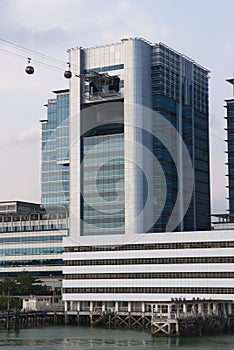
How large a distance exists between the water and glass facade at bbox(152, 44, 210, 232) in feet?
80.0

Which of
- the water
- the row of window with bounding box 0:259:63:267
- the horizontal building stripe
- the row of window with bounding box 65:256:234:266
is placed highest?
the row of window with bounding box 65:256:234:266

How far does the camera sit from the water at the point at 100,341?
6247cm

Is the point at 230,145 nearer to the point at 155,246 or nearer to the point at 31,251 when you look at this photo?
the point at 31,251

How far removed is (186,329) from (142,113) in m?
34.7

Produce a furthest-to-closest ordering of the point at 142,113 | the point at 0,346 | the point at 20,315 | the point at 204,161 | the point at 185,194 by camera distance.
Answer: the point at 204,161
the point at 185,194
the point at 142,113
the point at 20,315
the point at 0,346

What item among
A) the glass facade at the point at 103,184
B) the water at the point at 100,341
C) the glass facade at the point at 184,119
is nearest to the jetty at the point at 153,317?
the water at the point at 100,341

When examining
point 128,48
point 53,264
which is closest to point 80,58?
point 128,48

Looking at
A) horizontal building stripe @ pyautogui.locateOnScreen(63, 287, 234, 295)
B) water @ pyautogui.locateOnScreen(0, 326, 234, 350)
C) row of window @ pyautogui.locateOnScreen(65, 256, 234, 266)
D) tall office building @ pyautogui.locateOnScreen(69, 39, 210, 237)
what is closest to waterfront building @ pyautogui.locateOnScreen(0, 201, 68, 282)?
tall office building @ pyautogui.locateOnScreen(69, 39, 210, 237)

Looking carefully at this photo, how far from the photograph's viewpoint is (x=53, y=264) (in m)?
Result: 112

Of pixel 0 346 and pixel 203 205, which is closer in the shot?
pixel 0 346

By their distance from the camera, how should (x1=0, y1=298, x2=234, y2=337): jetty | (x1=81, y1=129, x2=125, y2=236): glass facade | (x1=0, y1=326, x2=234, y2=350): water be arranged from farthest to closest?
1. (x1=81, y1=129, x2=125, y2=236): glass facade
2. (x1=0, y1=298, x2=234, y2=337): jetty
3. (x1=0, y1=326, x2=234, y2=350): water

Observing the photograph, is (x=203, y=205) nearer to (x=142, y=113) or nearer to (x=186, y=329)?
(x=142, y=113)

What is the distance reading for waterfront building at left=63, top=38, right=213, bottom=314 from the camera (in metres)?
84.9

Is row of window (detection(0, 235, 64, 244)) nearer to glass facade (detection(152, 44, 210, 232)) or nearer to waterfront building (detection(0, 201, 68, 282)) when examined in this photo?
waterfront building (detection(0, 201, 68, 282))
